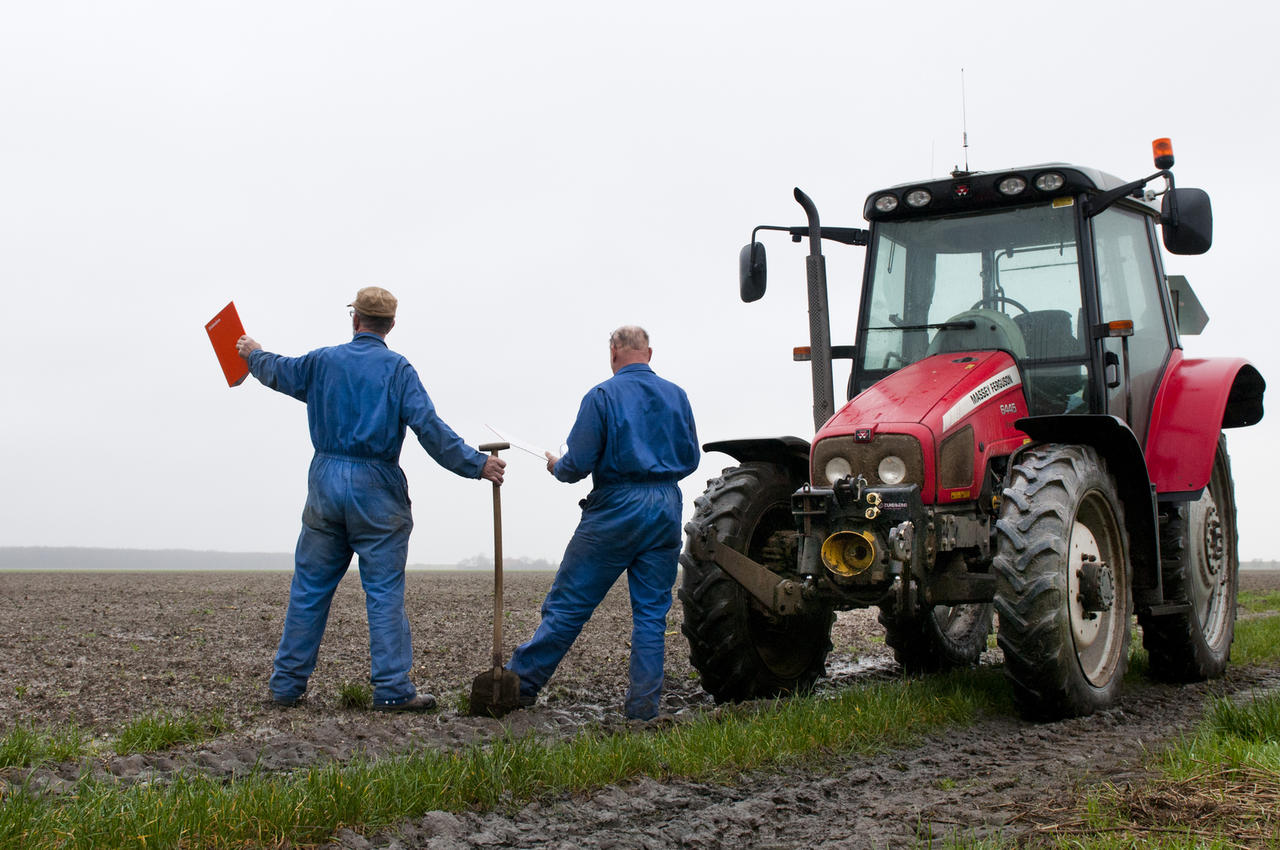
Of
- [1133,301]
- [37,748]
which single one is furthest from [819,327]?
[37,748]

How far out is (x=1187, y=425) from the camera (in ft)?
21.8

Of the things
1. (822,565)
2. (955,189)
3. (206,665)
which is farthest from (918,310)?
(206,665)

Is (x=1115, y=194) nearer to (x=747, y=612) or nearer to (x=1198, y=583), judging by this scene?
(x=1198, y=583)

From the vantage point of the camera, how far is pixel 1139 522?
6.09 m

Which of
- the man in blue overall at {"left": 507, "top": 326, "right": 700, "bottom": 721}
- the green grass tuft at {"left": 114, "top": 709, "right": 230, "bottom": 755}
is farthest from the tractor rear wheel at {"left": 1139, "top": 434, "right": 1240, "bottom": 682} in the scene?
the green grass tuft at {"left": 114, "top": 709, "right": 230, "bottom": 755}

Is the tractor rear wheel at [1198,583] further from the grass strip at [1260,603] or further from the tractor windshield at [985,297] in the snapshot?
the grass strip at [1260,603]

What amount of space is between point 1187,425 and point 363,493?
16.3 feet

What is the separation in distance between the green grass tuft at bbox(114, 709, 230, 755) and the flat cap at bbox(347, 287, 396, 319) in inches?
92.8

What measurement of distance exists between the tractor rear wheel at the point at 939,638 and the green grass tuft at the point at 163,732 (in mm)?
3957

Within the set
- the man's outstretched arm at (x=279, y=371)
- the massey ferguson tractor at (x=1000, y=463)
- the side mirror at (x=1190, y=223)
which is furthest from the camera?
the man's outstretched arm at (x=279, y=371)

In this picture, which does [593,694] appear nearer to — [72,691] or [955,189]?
[72,691]

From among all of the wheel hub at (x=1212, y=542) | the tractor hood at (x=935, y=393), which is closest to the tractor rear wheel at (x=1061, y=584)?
the tractor hood at (x=935, y=393)

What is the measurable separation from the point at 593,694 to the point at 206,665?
2664mm

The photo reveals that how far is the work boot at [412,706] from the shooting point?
5734 mm
